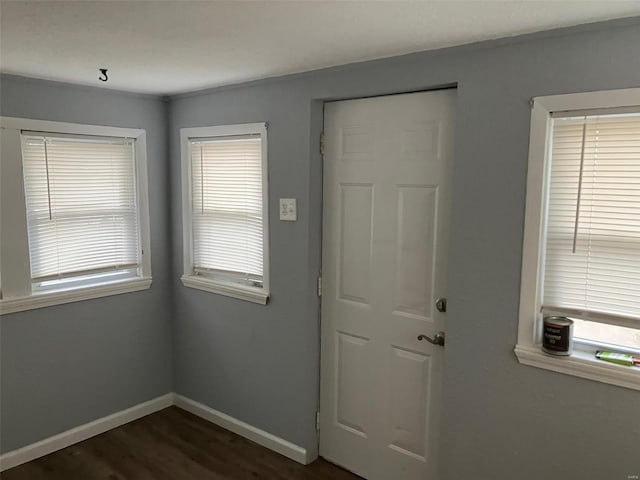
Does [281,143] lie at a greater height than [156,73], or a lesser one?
lesser

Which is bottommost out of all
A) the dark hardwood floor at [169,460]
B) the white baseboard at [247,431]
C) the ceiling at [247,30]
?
the dark hardwood floor at [169,460]

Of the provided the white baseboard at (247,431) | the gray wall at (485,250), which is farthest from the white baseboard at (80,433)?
the gray wall at (485,250)

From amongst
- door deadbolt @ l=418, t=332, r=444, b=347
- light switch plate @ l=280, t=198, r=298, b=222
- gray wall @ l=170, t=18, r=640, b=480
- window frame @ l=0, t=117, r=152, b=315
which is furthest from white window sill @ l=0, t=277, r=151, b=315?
door deadbolt @ l=418, t=332, r=444, b=347

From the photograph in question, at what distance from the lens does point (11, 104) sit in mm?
2713

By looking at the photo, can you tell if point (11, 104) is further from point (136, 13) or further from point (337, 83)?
point (337, 83)

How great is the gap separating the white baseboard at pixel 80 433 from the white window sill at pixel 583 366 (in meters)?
2.63

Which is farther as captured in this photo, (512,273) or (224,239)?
(224,239)

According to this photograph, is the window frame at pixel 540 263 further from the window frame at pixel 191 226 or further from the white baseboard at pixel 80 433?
the white baseboard at pixel 80 433

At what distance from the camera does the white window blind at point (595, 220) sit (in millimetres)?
1822

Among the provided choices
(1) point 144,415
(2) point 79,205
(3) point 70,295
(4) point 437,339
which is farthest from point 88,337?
(4) point 437,339

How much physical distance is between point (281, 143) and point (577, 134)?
1540 mm

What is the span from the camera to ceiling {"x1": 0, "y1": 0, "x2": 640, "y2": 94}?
164 cm

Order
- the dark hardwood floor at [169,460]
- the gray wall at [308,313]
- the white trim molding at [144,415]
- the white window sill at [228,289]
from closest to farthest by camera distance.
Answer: the gray wall at [308,313], the dark hardwood floor at [169,460], the white trim molding at [144,415], the white window sill at [228,289]

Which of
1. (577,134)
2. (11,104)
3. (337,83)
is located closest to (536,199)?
(577,134)
